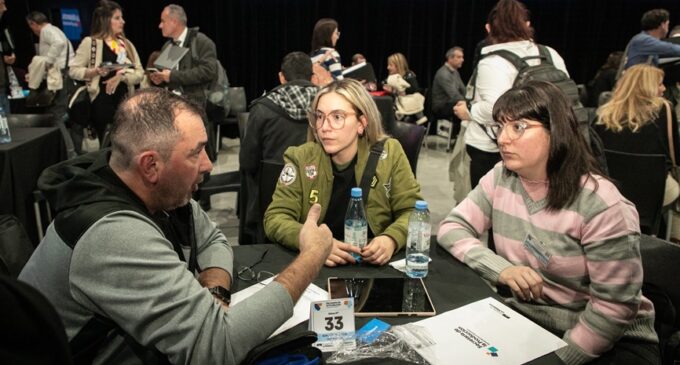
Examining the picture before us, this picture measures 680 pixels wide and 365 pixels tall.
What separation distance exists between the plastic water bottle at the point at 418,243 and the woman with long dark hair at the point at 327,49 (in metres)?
2.66

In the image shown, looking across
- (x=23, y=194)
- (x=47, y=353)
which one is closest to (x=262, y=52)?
(x=23, y=194)

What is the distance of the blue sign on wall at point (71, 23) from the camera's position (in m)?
8.41

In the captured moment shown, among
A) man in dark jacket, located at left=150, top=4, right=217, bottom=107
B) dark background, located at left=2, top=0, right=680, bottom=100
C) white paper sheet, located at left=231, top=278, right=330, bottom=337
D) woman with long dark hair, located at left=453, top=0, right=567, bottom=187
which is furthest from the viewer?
dark background, located at left=2, top=0, right=680, bottom=100

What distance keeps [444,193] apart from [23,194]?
12.2ft

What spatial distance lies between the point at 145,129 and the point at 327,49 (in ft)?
10.8

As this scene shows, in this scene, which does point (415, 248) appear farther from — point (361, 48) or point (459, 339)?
point (361, 48)

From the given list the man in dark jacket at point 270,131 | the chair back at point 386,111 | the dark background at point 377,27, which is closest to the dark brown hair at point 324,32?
the chair back at point 386,111

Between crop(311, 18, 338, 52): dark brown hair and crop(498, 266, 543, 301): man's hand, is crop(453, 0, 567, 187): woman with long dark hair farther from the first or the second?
crop(311, 18, 338, 52): dark brown hair

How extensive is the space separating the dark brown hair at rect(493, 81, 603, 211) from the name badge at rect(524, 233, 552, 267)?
0.11 metres

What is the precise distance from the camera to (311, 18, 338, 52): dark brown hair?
430 centimetres

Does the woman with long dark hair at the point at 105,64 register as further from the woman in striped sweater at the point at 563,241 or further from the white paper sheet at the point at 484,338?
the white paper sheet at the point at 484,338

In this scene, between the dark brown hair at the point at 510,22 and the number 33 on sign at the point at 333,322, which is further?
the dark brown hair at the point at 510,22

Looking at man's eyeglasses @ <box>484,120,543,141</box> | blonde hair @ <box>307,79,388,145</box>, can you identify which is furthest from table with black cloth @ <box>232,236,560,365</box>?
blonde hair @ <box>307,79,388,145</box>

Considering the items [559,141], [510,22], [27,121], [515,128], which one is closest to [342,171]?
[515,128]
